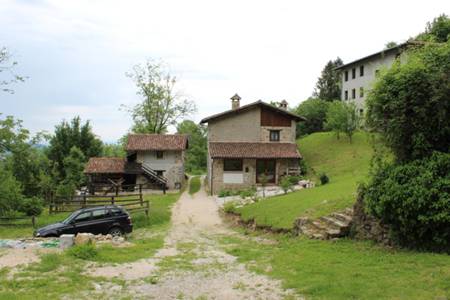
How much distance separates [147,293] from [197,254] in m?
5.15

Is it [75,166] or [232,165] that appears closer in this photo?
[232,165]

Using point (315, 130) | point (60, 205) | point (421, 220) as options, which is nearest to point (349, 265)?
point (421, 220)

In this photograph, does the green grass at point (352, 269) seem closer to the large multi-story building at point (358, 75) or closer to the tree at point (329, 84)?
the large multi-story building at point (358, 75)

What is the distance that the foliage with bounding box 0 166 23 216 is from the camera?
2548cm

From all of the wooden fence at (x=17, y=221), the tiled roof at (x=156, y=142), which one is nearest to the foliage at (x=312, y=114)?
the tiled roof at (x=156, y=142)

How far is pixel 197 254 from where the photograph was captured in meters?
14.7

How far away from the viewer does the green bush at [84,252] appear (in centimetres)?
1332

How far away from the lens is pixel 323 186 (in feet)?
90.9

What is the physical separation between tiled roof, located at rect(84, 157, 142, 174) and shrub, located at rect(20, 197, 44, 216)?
36.7ft

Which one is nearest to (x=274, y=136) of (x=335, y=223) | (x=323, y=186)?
(x=323, y=186)

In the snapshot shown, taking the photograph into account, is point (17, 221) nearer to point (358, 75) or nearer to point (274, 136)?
point (274, 136)

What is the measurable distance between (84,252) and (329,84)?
6589 centimetres

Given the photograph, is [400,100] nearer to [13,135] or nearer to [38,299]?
[38,299]

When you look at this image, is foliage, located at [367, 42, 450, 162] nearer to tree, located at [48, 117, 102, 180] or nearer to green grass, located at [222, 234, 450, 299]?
green grass, located at [222, 234, 450, 299]
